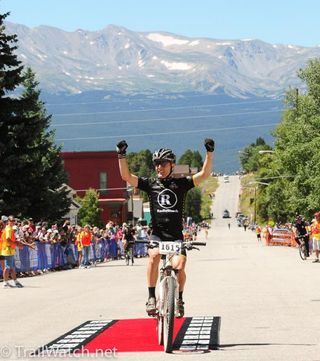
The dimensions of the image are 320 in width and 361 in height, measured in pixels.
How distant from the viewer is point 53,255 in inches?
1280

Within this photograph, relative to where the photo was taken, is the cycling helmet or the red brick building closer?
the cycling helmet

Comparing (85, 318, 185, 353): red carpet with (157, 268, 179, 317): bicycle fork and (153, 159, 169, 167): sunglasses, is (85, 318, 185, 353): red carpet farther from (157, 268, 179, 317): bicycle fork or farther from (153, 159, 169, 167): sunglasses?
(153, 159, 169, 167): sunglasses

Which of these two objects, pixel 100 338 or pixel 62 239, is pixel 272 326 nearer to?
pixel 100 338

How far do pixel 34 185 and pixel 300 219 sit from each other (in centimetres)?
1029

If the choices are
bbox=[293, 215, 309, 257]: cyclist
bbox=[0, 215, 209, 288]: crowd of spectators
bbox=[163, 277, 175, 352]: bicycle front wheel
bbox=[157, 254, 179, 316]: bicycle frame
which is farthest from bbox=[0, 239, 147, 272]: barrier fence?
bbox=[163, 277, 175, 352]: bicycle front wheel

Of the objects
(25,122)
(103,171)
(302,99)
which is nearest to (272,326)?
(25,122)

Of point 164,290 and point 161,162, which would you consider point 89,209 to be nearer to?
point 161,162

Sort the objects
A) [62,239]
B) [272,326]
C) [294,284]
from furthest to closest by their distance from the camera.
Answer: [62,239]
[294,284]
[272,326]

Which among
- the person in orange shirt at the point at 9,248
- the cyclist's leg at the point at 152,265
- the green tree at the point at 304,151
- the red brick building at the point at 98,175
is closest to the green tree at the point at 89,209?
the red brick building at the point at 98,175

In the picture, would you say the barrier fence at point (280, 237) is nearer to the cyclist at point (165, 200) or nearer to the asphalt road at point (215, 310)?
the asphalt road at point (215, 310)

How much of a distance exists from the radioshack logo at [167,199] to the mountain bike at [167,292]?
→ 0.44 metres

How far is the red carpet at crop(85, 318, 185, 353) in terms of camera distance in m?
10.0

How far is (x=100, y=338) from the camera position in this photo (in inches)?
427

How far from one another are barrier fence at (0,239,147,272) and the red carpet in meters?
14.8
